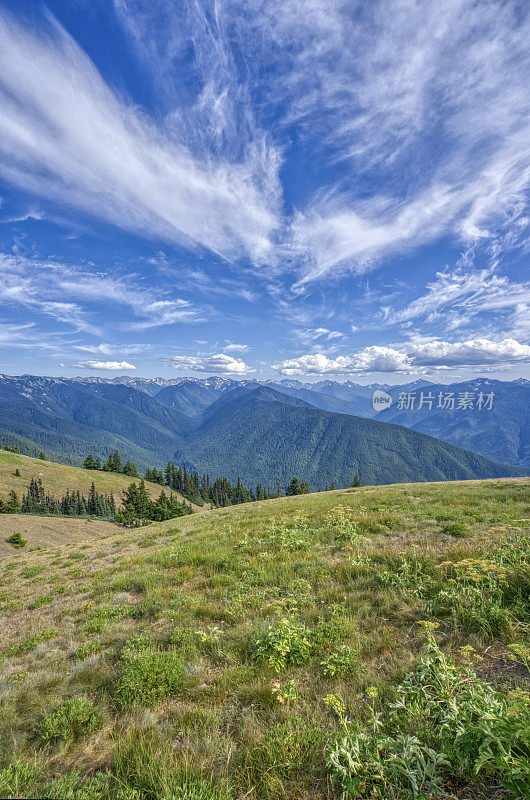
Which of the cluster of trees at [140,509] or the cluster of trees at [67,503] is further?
the cluster of trees at [67,503]

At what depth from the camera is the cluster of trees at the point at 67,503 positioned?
7038 centimetres

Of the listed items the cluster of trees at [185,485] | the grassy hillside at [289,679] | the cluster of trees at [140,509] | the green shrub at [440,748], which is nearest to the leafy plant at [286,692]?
the grassy hillside at [289,679]

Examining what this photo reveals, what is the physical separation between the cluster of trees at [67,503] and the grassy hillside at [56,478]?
102 inches

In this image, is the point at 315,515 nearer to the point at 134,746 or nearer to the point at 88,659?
the point at 88,659

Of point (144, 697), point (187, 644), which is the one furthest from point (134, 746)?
point (187, 644)

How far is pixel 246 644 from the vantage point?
525cm

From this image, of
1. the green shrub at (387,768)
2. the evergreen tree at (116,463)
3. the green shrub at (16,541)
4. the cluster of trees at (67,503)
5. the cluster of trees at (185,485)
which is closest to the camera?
the green shrub at (387,768)

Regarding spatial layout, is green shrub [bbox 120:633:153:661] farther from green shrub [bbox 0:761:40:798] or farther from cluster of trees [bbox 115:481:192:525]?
cluster of trees [bbox 115:481:192:525]

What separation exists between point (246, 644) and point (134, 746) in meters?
2.28

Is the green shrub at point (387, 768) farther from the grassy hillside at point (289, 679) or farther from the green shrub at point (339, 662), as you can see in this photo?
the green shrub at point (339, 662)

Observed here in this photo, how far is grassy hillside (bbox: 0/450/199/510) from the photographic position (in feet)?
254

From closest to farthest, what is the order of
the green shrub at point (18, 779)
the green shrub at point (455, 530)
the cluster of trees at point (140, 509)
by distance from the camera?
the green shrub at point (18, 779)
the green shrub at point (455, 530)
the cluster of trees at point (140, 509)

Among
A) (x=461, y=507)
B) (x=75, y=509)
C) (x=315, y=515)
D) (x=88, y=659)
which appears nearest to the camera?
(x=88, y=659)

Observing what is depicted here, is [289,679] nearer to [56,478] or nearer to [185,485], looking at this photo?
[56,478]
